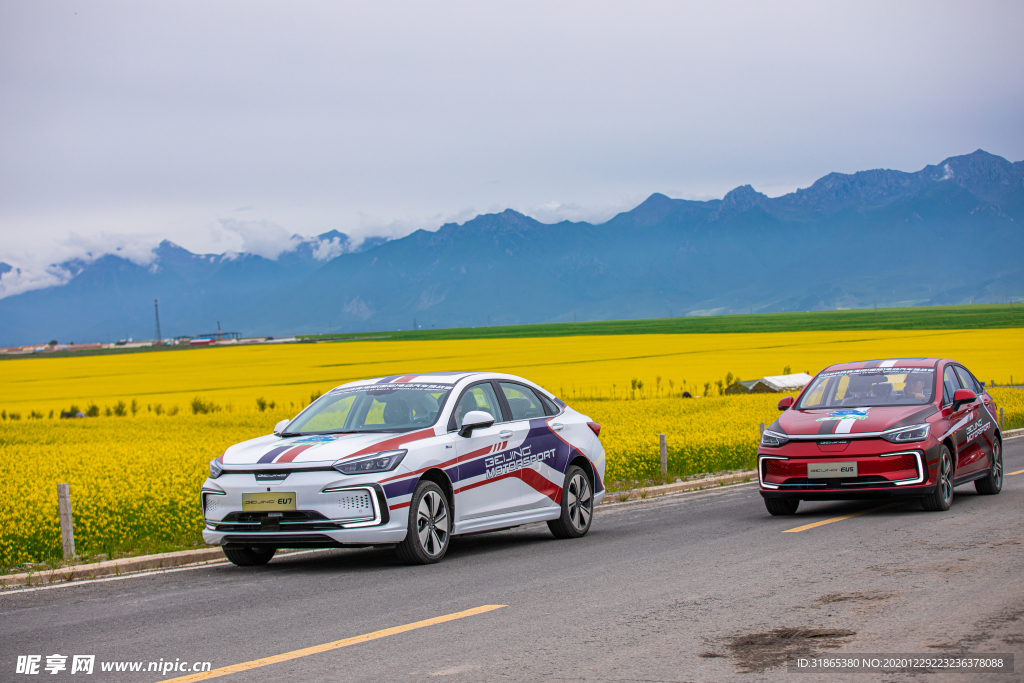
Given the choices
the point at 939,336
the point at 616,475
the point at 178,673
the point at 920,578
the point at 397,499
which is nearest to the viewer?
the point at 178,673

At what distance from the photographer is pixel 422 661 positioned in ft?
20.8

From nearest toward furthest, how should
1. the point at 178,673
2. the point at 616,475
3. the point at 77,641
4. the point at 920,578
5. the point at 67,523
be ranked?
the point at 178,673 → the point at 77,641 → the point at 920,578 → the point at 67,523 → the point at 616,475

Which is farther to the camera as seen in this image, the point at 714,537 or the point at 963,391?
the point at 963,391

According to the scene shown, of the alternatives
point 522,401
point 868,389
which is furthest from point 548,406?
point 868,389

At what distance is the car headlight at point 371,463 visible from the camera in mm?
9523

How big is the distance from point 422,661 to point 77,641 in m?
2.45

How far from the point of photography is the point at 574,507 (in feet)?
38.9

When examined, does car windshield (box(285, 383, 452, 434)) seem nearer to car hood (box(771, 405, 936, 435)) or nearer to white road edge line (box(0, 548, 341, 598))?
white road edge line (box(0, 548, 341, 598))

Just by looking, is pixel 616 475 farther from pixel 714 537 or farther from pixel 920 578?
pixel 920 578

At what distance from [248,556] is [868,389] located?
25.3 feet

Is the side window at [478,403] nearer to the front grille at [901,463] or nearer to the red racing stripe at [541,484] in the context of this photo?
the red racing stripe at [541,484]

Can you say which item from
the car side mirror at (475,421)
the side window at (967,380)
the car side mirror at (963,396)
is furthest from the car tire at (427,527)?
the side window at (967,380)

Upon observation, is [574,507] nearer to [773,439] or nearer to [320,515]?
[773,439]

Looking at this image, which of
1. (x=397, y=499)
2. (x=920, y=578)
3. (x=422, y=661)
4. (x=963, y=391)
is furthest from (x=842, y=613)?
(x=963, y=391)
